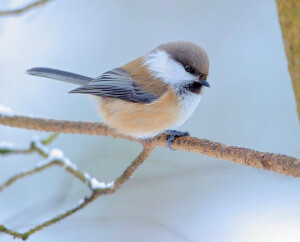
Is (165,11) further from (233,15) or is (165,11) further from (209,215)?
(209,215)

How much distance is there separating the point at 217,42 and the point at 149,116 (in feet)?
6.06

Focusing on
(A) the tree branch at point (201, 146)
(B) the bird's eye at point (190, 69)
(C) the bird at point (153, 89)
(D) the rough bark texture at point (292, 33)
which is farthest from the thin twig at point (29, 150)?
(D) the rough bark texture at point (292, 33)

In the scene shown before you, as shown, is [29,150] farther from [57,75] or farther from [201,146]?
[201,146]

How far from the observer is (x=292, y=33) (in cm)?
126

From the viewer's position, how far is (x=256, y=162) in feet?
4.07

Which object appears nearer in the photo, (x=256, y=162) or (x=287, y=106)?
(x=256, y=162)

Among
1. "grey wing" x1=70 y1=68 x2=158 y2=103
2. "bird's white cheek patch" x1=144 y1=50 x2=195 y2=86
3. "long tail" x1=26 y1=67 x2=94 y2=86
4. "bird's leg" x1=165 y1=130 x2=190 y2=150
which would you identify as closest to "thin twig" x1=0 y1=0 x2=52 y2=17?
"long tail" x1=26 y1=67 x2=94 y2=86

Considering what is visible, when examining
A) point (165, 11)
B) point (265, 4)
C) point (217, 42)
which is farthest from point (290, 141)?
point (165, 11)

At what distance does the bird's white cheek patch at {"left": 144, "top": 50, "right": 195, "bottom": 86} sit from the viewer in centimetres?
210

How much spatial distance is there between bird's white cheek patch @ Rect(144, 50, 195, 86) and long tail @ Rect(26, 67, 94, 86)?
42 cm

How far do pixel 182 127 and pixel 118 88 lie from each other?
4.08 ft

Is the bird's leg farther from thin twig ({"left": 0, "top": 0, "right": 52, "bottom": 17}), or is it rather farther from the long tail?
thin twig ({"left": 0, "top": 0, "right": 52, "bottom": 17})

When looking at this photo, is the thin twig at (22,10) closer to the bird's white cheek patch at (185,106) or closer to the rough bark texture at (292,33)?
the bird's white cheek patch at (185,106)

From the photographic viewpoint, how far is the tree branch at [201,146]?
44.7 inches
